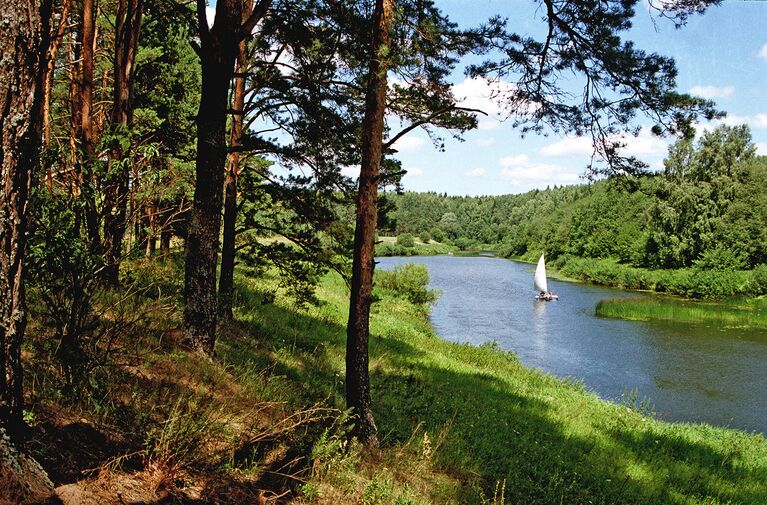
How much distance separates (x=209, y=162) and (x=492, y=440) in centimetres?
632

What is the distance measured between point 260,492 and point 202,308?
3.56 meters

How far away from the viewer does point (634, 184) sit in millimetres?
7418

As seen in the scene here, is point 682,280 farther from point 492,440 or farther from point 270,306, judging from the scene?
point 492,440

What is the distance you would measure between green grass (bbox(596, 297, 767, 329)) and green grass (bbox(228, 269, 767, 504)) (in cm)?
2392

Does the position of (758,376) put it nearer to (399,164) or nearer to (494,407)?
(494,407)

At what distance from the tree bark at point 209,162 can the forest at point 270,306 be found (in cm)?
3

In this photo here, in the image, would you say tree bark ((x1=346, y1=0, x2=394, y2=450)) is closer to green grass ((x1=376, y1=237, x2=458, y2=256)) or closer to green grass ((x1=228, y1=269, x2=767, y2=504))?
green grass ((x1=228, y1=269, x2=767, y2=504))

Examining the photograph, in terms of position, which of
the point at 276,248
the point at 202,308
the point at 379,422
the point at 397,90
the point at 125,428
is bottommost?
the point at 379,422

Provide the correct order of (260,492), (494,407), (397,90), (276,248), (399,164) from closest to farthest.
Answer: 1. (260,492)
2. (397,90)
3. (399,164)
4. (494,407)
5. (276,248)

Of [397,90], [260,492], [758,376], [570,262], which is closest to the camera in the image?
[260,492]

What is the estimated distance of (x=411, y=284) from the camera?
33.9 meters

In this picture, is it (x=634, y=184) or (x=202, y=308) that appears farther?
(x=634, y=184)

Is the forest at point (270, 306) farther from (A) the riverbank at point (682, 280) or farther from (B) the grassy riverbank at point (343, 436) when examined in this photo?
(A) the riverbank at point (682, 280)

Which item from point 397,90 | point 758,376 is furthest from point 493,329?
point 397,90
